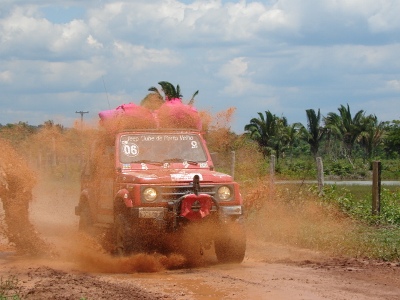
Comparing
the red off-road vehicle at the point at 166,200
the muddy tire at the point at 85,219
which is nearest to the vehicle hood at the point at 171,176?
the red off-road vehicle at the point at 166,200

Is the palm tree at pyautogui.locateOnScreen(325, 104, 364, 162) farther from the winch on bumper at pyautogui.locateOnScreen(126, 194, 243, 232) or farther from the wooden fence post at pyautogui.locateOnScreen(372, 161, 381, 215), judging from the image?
the winch on bumper at pyautogui.locateOnScreen(126, 194, 243, 232)

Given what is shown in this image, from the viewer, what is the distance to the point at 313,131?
57.8 meters

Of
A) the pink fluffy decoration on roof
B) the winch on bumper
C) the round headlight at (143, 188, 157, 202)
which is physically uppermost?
the pink fluffy decoration on roof

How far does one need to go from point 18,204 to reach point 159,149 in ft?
8.97

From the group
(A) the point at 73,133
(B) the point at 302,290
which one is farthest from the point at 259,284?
(A) the point at 73,133

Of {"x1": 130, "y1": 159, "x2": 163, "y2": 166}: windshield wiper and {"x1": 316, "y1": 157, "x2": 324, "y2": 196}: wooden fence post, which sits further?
{"x1": 316, "y1": 157, "x2": 324, "y2": 196}: wooden fence post

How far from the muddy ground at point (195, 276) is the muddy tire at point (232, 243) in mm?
200

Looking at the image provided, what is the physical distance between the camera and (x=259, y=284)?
952 centimetres

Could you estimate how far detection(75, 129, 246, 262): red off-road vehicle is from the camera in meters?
11.0

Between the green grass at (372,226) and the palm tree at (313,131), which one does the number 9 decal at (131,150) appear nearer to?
the green grass at (372,226)

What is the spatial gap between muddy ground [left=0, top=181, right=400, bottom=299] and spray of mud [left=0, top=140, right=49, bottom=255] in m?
0.31

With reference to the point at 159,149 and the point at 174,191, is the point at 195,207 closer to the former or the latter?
the point at 174,191

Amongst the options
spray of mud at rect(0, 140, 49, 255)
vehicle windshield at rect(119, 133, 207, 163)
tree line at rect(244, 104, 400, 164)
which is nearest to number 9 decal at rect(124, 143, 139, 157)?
vehicle windshield at rect(119, 133, 207, 163)

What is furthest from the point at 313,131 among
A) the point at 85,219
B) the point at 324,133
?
the point at 85,219
